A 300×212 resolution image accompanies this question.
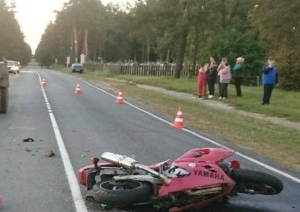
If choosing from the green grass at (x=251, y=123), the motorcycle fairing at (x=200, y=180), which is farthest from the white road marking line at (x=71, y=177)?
the green grass at (x=251, y=123)

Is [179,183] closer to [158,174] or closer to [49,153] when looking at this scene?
[158,174]

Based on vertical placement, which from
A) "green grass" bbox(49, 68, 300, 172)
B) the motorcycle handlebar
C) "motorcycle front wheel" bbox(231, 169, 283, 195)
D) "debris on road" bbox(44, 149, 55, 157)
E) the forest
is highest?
the forest

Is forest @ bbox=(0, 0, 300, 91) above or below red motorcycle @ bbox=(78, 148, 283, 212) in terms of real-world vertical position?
above

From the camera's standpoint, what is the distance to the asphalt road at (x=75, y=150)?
21.3ft

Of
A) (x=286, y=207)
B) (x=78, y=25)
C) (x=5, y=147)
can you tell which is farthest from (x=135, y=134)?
(x=78, y=25)

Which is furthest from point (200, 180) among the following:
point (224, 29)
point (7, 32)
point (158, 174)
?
point (7, 32)

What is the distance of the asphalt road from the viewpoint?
649cm

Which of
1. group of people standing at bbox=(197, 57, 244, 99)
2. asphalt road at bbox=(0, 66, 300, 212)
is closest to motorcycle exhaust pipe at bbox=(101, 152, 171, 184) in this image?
asphalt road at bbox=(0, 66, 300, 212)

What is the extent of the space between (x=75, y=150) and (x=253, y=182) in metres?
4.69

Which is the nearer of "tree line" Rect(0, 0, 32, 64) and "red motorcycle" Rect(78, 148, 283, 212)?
"red motorcycle" Rect(78, 148, 283, 212)

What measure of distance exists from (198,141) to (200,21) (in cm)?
3289

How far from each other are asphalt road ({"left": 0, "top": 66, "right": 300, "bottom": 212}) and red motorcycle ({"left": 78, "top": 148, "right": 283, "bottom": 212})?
0.28 metres

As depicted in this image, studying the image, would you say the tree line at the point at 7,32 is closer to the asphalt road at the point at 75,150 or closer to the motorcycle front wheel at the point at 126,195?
the asphalt road at the point at 75,150

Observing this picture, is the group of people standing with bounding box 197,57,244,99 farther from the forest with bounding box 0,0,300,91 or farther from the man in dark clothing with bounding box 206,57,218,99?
the forest with bounding box 0,0,300,91
